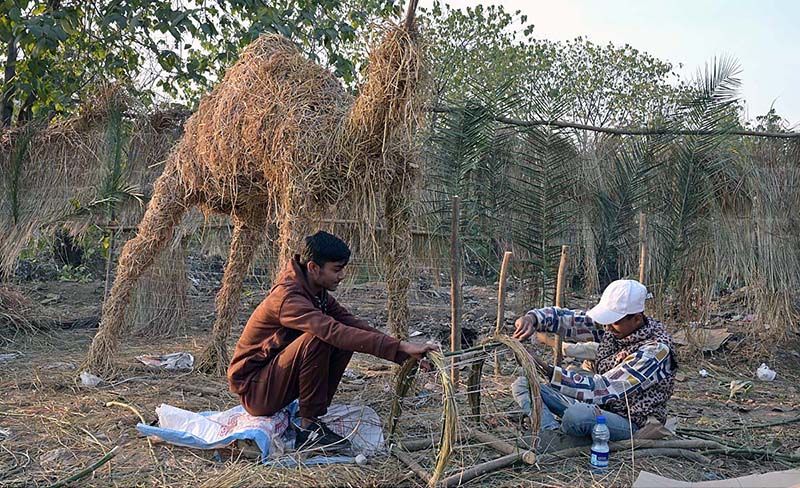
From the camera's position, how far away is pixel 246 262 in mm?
6914

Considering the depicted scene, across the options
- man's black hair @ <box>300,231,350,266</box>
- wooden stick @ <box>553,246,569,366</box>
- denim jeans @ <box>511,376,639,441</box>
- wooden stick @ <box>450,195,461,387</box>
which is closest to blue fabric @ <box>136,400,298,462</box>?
man's black hair @ <box>300,231,350,266</box>

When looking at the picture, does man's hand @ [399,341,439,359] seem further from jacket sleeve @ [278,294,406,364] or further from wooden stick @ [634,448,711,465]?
wooden stick @ [634,448,711,465]

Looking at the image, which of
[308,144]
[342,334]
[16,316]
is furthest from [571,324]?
[16,316]

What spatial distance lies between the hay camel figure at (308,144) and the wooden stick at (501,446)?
1.11 meters

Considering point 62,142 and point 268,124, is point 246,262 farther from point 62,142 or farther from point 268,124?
point 62,142

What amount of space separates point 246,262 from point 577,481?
4071 mm

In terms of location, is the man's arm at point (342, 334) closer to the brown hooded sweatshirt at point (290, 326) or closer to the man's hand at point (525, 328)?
the brown hooded sweatshirt at point (290, 326)

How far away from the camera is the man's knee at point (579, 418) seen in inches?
165

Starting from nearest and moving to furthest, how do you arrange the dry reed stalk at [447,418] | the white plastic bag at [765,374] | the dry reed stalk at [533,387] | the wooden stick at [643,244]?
the dry reed stalk at [447,418], the dry reed stalk at [533,387], the wooden stick at [643,244], the white plastic bag at [765,374]

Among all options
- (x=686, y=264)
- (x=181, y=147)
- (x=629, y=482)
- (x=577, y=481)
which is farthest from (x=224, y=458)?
(x=686, y=264)

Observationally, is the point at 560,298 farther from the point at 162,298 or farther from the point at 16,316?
the point at 16,316

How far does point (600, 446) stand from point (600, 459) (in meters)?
0.07

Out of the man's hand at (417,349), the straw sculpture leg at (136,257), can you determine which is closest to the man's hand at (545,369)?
the man's hand at (417,349)

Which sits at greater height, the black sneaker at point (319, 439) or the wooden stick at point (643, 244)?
the wooden stick at point (643, 244)
